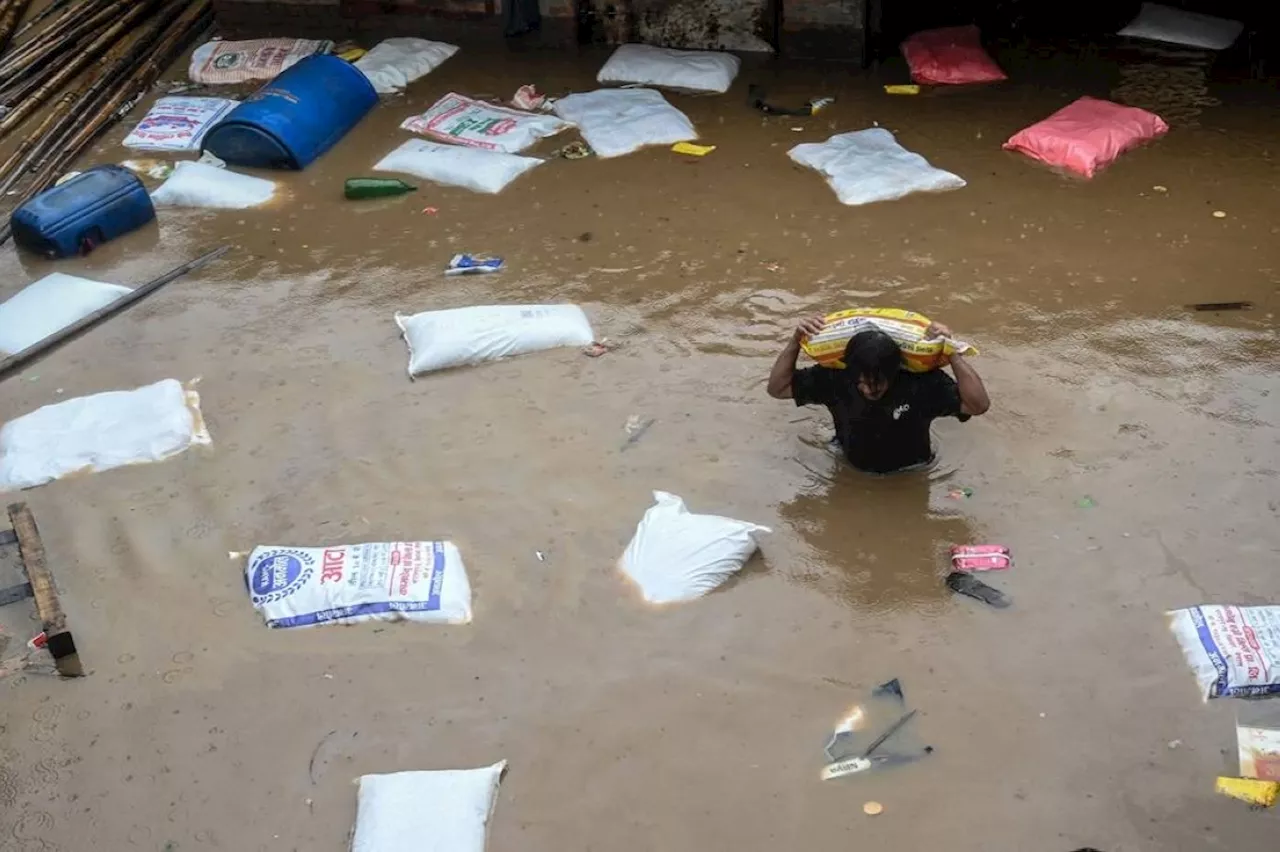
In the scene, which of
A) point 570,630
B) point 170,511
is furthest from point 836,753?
point 170,511

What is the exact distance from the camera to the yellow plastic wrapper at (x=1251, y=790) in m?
3.06

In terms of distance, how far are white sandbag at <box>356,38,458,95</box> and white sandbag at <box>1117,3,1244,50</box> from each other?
4.38 m

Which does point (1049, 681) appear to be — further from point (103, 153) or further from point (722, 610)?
point (103, 153)

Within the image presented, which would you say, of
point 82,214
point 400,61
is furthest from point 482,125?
point 82,214

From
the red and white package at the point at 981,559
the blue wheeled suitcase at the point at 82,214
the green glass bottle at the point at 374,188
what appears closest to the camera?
the red and white package at the point at 981,559

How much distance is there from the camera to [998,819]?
10.1ft

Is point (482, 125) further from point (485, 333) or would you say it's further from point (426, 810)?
point (426, 810)

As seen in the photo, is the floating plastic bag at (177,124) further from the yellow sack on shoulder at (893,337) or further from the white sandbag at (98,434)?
the yellow sack on shoulder at (893,337)

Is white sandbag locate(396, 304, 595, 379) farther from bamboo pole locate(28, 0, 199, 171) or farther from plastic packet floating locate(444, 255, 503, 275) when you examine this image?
bamboo pole locate(28, 0, 199, 171)

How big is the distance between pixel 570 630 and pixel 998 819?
1.35m

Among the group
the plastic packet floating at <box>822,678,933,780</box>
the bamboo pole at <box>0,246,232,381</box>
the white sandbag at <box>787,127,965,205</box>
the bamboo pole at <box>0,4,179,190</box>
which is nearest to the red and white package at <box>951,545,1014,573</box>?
the plastic packet floating at <box>822,678,933,780</box>

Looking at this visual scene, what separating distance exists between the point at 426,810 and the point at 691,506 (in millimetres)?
1459

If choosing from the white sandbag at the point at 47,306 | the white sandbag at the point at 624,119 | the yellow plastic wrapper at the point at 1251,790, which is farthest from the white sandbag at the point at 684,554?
the white sandbag at the point at 624,119

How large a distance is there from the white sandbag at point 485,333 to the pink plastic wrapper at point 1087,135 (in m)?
2.73
